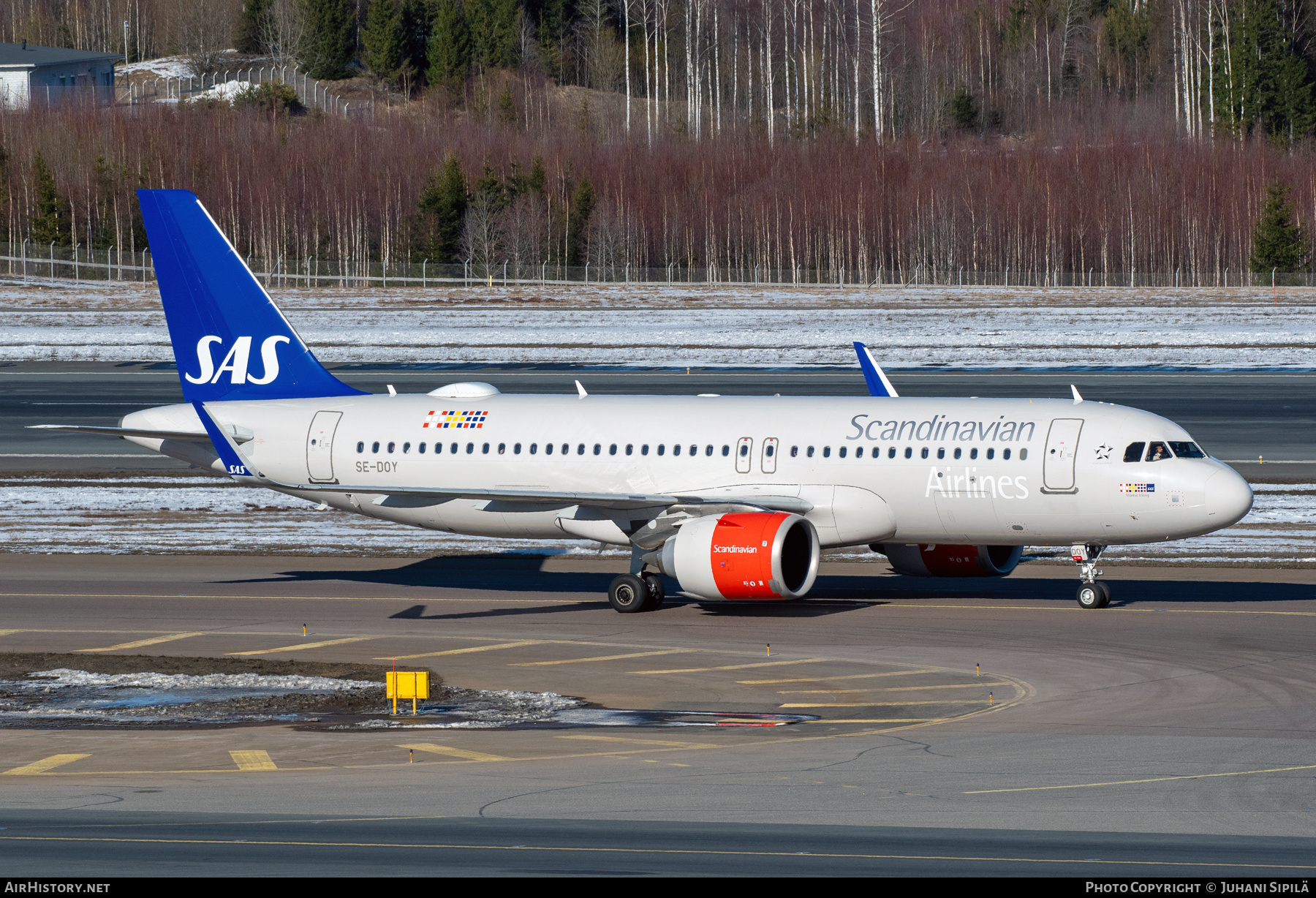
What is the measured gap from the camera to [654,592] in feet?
111

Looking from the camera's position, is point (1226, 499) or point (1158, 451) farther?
point (1158, 451)

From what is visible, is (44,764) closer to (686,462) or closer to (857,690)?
(857,690)

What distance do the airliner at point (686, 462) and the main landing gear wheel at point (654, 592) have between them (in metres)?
0.06

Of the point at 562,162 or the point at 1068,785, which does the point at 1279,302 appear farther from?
the point at 1068,785

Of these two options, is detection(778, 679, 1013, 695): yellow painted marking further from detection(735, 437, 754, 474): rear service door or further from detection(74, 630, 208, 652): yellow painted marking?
detection(74, 630, 208, 652): yellow painted marking

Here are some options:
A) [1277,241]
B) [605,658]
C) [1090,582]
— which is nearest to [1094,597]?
[1090,582]

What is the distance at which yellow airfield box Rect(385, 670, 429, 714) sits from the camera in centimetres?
2403

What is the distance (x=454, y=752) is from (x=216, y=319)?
62.5 feet

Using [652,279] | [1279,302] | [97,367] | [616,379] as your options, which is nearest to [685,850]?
[616,379]

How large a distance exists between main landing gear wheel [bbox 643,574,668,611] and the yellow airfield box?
999 centimetres

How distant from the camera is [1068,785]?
18906 millimetres

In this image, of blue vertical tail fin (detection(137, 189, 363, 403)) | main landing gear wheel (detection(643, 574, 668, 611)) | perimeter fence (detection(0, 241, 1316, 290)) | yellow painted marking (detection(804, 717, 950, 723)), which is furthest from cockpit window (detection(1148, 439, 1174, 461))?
perimeter fence (detection(0, 241, 1316, 290))

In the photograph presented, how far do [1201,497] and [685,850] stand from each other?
60.4 ft

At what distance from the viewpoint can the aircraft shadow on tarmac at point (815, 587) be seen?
33812 mm
